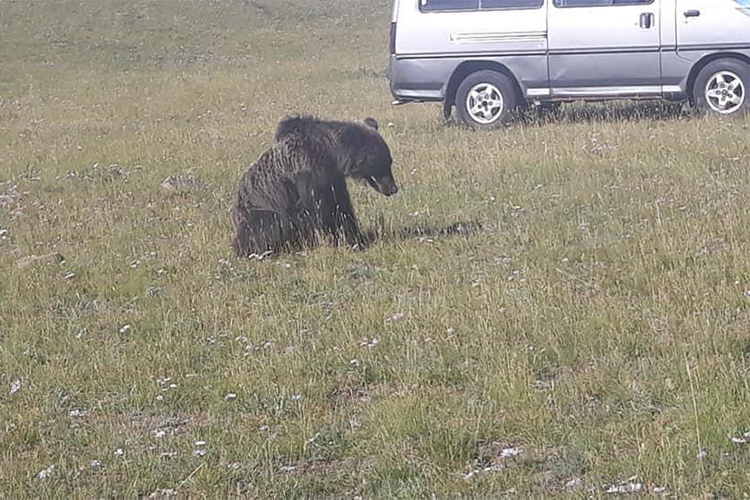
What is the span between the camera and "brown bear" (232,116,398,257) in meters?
8.81

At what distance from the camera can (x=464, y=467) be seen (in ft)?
14.9

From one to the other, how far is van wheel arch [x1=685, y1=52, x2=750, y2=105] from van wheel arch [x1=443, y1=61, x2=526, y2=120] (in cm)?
219

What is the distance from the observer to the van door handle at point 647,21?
1425 cm

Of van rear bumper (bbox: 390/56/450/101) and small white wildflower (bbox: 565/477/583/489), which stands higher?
van rear bumper (bbox: 390/56/450/101)

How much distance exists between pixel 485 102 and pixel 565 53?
1282 millimetres

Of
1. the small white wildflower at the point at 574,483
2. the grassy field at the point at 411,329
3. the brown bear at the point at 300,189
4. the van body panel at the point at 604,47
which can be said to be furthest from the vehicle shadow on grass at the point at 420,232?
the van body panel at the point at 604,47

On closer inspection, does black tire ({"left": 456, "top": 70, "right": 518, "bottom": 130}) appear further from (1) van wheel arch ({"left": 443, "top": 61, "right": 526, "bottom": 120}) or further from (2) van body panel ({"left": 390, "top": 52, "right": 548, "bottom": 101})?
(2) van body panel ({"left": 390, "top": 52, "right": 548, "bottom": 101})

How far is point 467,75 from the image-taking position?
15414mm

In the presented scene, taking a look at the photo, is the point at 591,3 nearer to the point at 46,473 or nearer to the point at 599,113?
the point at 599,113

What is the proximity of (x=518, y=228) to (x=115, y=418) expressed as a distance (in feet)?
14.0

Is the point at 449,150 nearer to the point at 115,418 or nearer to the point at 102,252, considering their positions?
the point at 102,252

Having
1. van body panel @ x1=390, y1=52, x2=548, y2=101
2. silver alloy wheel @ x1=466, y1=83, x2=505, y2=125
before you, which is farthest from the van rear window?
silver alloy wheel @ x1=466, y1=83, x2=505, y2=125

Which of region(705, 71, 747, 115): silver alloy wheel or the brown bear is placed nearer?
the brown bear

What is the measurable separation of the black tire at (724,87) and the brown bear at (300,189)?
6.81 meters
